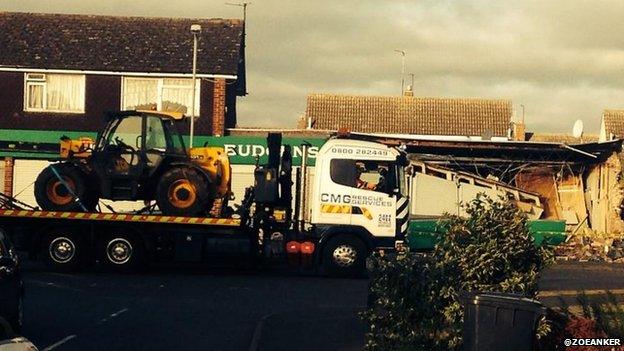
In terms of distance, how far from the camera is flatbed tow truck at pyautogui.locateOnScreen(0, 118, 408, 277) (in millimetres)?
25062

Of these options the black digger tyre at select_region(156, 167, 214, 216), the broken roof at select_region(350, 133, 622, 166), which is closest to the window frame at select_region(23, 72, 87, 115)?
the broken roof at select_region(350, 133, 622, 166)

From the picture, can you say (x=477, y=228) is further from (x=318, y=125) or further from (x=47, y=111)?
(x=318, y=125)

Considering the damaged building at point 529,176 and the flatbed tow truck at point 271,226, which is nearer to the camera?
the flatbed tow truck at point 271,226

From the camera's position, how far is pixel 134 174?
25.7 meters

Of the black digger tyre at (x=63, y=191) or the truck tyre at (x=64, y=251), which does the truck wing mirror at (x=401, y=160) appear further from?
the truck tyre at (x=64, y=251)

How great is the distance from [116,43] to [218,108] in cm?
538

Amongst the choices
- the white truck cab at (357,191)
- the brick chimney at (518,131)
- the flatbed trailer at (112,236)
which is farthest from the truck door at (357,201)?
the brick chimney at (518,131)

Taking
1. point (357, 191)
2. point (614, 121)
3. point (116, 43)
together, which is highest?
point (116, 43)

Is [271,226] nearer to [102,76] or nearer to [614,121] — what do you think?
[102,76]

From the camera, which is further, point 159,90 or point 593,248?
point 159,90

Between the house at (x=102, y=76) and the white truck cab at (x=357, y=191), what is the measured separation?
1790cm

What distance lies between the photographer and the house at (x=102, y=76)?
43.4 m

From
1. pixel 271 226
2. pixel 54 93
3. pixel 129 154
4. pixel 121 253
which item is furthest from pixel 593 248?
pixel 54 93

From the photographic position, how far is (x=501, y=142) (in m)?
41.1
